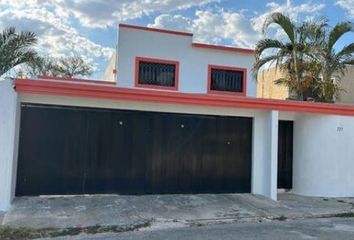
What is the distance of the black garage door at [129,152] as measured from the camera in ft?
37.1

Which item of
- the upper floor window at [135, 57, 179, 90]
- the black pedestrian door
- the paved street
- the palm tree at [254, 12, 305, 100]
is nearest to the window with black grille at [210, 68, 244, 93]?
the upper floor window at [135, 57, 179, 90]

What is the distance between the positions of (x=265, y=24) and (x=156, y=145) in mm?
7039

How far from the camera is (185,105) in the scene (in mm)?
12492

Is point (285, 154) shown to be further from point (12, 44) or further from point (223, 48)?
point (12, 44)

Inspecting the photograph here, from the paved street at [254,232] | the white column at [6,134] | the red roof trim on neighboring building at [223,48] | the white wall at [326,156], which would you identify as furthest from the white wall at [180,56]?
the paved street at [254,232]

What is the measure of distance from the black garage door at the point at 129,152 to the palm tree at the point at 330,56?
461 cm

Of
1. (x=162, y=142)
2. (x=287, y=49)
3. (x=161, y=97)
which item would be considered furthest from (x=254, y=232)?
(x=287, y=49)

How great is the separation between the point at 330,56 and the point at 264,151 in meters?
5.57

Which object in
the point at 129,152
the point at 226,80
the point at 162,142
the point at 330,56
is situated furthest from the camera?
the point at 226,80

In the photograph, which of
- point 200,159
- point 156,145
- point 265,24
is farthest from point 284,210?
point 265,24

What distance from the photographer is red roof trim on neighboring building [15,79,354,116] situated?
10469 millimetres

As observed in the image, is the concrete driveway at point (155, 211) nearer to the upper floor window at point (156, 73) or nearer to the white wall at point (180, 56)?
the upper floor window at point (156, 73)

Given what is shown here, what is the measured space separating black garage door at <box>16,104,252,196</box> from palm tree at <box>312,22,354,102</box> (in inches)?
181

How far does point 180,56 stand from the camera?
63.7 ft
